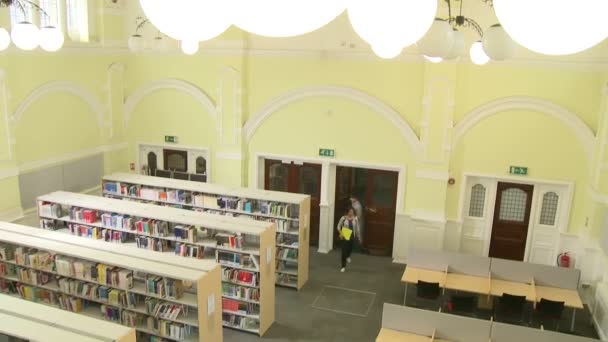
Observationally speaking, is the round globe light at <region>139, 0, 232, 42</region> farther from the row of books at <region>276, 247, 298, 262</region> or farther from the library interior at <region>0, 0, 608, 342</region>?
the row of books at <region>276, 247, 298, 262</region>

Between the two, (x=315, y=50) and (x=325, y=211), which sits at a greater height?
(x=315, y=50)

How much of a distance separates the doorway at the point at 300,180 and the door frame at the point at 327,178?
7.1 inches

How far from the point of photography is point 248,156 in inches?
501

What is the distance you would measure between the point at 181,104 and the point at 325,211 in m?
4.66

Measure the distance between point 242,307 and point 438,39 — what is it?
21.4 ft

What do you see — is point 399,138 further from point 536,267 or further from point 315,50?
point 536,267

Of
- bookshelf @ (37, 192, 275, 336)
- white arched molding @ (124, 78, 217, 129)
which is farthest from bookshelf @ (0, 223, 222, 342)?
white arched molding @ (124, 78, 217, 129)

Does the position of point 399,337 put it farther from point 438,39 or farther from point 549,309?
point 438,39

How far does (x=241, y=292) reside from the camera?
8.88 metres

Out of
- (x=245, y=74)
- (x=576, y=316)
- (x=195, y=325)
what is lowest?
(x=576, y=316)

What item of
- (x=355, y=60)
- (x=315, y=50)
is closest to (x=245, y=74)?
(x=315, y=50)

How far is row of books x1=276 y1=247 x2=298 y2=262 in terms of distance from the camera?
34.2ft

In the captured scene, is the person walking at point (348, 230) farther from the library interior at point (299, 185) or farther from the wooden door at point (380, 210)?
the wooden door at point (380, 210)

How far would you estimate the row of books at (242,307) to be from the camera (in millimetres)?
8844
